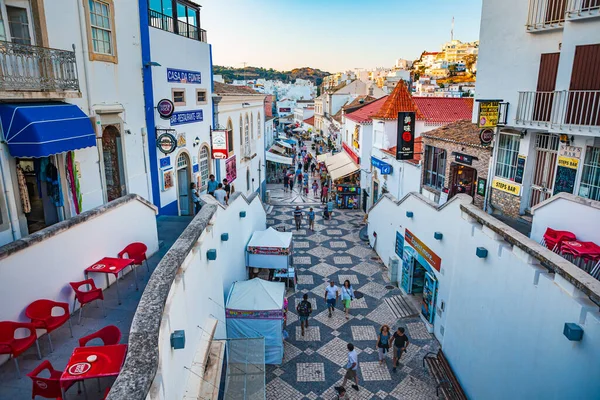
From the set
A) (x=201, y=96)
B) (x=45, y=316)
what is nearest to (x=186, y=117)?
(x=201, y=96)

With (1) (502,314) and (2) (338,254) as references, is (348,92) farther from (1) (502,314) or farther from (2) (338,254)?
(1) (502,314)

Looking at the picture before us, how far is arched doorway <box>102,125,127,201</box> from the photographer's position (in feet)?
36.1

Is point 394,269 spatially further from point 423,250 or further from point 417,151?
point 417,151

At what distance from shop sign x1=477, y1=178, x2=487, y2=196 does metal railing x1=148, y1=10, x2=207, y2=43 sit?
12568mm

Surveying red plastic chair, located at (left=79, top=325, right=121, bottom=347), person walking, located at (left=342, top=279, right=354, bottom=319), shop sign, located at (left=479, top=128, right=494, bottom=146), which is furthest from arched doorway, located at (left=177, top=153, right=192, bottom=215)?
shop sign, located at (left=479, top=128, right=494, bottom=146)

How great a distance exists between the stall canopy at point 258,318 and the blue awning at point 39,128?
6136 mm

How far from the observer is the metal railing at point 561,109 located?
30.5 feet

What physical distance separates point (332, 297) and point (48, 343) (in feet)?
31.8

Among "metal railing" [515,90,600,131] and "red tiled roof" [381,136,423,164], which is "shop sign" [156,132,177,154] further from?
"red tiled roof" [381,136,423,164]

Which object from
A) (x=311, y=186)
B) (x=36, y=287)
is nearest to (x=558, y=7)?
(x=36, y=287)

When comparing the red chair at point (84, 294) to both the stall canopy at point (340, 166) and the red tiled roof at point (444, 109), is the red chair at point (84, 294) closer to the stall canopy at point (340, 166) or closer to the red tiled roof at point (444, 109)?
the red tiled roof at point (444, 109)

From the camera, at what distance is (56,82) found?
26.2 feet

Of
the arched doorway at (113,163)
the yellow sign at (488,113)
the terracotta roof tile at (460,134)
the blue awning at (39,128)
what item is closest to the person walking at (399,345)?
the yellow sign at (488,113)

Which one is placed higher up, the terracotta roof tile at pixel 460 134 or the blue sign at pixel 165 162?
the terracotta roof tile at pixel 460 134
